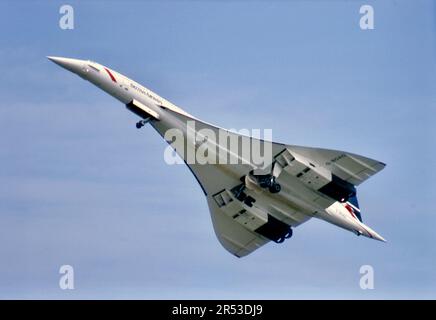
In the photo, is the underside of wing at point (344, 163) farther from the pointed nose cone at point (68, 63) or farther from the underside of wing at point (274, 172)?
the pointed nose cone at point (68, 63)

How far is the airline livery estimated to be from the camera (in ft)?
125

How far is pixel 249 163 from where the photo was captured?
129 feet

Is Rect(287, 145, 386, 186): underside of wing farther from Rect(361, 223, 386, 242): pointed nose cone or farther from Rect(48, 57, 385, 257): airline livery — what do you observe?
Rect(361, 223, 386, 242): pointed nose cone

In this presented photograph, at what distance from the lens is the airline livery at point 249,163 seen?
38.1 m

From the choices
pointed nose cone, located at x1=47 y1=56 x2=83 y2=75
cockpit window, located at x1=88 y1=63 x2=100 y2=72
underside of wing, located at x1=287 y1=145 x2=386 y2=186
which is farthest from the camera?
underside of wing, located at x1=287 y1=145 x2=386 y2=186

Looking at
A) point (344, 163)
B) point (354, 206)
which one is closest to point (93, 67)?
point (344, 163)

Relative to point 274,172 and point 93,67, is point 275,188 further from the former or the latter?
point 93,67

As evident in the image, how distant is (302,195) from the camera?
132 feet

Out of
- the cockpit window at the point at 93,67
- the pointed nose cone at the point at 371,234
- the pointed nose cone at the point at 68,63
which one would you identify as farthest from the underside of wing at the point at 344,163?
the pointed nose cone at the point at 68,63

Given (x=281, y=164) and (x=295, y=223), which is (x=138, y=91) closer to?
(x=281, y=164)

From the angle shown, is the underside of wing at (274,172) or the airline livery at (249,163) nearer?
the airline livery at (249,163)

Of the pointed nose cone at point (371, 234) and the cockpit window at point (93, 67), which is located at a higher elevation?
the cockpit window at point (93, 67)

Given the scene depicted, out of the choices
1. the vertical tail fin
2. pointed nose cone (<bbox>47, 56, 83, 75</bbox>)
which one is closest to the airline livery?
pointed nose cone (<bbox>47, 56, 83, 75</bbox>)
